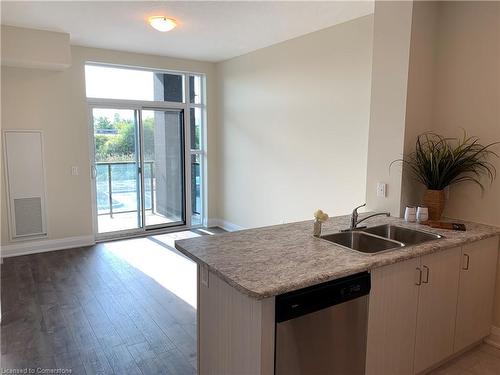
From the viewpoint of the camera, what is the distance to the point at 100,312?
10.8 ft

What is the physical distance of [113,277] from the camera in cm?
412

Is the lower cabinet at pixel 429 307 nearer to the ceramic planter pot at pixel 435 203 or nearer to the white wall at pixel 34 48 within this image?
the ceramic planter pot at pixel 435 203

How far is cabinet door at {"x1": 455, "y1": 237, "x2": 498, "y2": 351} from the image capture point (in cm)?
250

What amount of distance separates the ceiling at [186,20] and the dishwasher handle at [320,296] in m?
2.65

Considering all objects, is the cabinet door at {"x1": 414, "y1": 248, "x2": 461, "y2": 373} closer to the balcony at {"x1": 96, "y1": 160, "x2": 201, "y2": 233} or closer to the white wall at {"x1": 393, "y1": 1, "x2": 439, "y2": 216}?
the white wall at {"x1": 393, "y1": 1, "x2": 439, "y2": 216}

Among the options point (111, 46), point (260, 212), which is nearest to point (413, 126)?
point (260, 212)

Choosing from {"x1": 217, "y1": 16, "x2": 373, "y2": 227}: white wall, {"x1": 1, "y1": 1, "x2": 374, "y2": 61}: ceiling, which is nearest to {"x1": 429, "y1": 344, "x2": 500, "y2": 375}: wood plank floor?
{"x1": 217, "y1": 16, "x2": 373, "y2": 227}: white wall

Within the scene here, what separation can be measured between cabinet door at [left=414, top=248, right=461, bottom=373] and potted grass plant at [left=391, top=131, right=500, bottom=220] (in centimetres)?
57

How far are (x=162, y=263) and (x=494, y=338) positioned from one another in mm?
3494

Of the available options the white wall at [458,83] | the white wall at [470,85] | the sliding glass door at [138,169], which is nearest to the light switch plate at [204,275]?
the white wall at [458,83]

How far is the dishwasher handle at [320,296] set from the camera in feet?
5.28

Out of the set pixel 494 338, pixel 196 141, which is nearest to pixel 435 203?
pixel 494 338

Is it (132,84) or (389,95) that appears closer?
(389,95)

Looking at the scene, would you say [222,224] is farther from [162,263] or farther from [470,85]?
[470,85]
